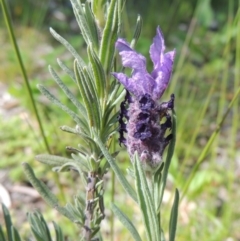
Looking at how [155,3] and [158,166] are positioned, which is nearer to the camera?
[158,166]

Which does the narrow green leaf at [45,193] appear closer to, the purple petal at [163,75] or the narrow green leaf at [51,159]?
the narrow green leaf at [51,159]

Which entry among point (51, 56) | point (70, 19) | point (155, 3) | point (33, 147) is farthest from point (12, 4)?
point (33, 147)

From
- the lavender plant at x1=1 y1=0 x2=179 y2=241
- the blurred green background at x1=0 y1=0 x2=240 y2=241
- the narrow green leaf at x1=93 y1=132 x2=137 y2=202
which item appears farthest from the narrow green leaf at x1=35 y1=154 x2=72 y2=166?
the blurred green background at x1=0 y1=0 x2=240 y2=241

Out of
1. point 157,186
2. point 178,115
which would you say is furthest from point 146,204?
point 178,115

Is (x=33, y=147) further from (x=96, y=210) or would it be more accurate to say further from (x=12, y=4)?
(x=12, y=4)

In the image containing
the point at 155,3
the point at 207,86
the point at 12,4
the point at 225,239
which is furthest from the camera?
the point at 155,3

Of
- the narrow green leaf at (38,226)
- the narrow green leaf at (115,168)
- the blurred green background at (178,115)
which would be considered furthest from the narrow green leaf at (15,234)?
the blurred green background at (178,115)

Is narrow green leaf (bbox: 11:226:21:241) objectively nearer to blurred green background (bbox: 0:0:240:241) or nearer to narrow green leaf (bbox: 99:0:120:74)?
narrow green leaf (bbox: 99:0:120:74)

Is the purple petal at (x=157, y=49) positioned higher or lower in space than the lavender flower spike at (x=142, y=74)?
higher
